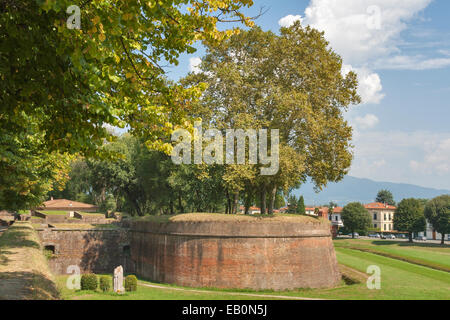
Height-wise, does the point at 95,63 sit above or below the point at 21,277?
above

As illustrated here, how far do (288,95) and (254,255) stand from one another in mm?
12429

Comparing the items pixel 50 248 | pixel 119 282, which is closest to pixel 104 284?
pixel 119 282

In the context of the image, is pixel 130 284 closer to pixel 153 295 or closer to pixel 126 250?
pixel 153 295

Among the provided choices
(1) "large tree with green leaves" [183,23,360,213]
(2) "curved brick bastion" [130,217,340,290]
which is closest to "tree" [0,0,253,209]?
(2) "curved brick bastion" [130,217,340,290]

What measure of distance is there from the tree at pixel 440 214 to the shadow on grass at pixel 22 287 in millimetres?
72858

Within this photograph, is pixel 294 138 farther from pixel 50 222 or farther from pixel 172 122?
pixel 50 222

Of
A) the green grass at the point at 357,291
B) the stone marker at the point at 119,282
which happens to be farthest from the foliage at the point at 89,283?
the stone marker at the point at 119,282

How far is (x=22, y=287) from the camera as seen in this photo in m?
11.8

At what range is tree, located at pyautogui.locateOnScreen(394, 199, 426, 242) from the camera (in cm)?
7219

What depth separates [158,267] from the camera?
99.1 ft

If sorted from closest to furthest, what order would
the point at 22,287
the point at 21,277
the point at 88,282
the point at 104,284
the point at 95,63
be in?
1. the point at 95,63
2. the point at 22,287
3. the point at 21,277
4. the point at 104,284
5. the point at 88,282

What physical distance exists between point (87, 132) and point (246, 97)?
2462 centimetres

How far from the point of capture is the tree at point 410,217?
7219 centimetres

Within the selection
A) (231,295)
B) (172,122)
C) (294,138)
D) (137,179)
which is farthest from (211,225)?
(137,179)
